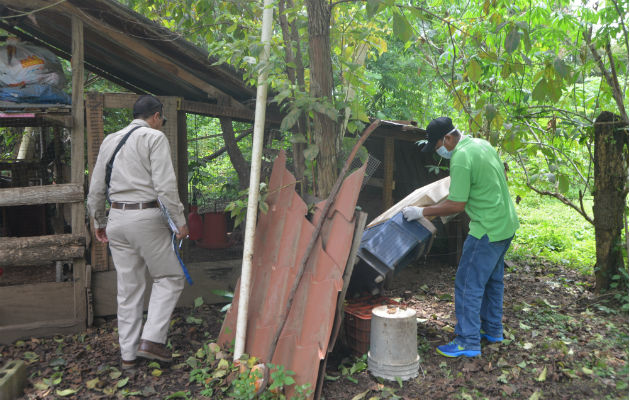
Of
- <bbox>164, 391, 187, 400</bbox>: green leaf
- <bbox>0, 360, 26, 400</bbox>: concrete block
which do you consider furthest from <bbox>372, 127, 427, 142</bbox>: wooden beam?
<bbox>0, 360, 26, 400</bbox>: concrete block

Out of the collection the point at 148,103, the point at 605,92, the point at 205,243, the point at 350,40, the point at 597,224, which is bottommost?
the point at 205,243

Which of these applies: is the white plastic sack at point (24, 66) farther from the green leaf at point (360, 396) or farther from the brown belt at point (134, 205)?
the green leaf at point (360, 396)

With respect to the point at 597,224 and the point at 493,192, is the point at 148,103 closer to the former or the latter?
the point at 493,192

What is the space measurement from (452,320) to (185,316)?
2.85 metres

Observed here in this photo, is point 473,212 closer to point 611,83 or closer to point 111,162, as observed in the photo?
point 611,83

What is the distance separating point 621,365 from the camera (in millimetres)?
3760

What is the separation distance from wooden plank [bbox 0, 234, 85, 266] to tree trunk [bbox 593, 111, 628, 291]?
5.68 m

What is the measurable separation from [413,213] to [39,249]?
3671 millimetres

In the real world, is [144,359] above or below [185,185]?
below

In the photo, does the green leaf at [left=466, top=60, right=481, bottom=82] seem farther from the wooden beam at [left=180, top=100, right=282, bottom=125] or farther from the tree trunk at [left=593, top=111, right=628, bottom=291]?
the wooden beam at [left=180, top=100, right=282, bottom=125]

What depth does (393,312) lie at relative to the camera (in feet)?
12.0

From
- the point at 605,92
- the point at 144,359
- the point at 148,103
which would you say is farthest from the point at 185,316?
the point at 605,92

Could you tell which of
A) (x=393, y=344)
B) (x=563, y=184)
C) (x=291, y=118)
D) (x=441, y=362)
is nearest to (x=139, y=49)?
(x=291, y=118)

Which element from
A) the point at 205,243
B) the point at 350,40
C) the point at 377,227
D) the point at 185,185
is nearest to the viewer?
the point at 377,227
